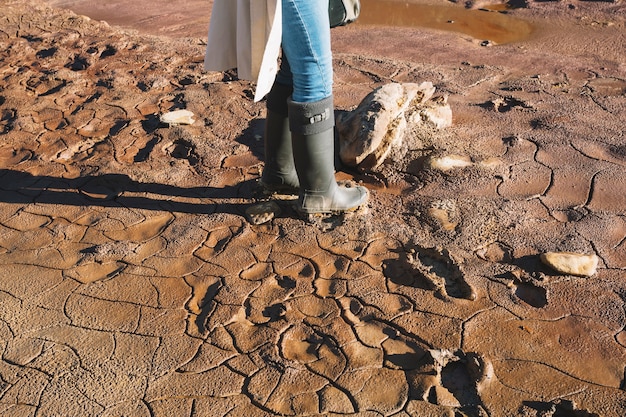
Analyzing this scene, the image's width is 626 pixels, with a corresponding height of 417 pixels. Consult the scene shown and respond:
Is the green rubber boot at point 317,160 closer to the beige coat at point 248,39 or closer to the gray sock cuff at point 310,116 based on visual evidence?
the gray sock cuff at point 310,116

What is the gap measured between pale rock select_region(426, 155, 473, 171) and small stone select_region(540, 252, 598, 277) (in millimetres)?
836

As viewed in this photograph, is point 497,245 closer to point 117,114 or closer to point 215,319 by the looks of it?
point 215,319

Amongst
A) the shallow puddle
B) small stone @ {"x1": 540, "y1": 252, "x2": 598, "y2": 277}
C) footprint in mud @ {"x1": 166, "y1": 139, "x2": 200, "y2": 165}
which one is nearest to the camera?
small stone @ {"x1": 540, "y1": 252, "x2": 598, "y2": 277}

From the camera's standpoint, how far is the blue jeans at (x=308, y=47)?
228 cm

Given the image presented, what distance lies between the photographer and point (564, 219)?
2842mm

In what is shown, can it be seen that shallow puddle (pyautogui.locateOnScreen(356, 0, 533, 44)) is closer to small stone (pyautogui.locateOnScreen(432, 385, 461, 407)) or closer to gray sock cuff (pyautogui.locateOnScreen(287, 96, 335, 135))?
gray sock cuff (pyautogui.locateOnScreen(287, 96, 335, 135))

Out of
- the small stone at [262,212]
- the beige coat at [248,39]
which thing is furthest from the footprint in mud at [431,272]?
the beige coat at [248,39]

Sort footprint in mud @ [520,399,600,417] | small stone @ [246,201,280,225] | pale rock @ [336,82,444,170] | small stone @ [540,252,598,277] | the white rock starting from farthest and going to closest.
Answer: the white rock
pale rock @ [336,82,444,170]
small stone @ [246,201,280,225]
small stone @ [540,252,598,277]
footprint in mud @ [520,399,600,417]

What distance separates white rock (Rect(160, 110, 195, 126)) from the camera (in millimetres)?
3816

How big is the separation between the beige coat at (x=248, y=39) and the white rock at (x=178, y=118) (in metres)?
1.25

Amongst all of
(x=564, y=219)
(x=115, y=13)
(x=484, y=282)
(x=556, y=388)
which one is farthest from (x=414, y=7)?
(x=556, y=388)

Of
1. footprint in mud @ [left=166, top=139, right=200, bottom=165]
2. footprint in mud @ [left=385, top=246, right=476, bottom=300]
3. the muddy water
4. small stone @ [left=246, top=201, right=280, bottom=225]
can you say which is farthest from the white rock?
the muddy water

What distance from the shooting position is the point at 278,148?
9.43ft

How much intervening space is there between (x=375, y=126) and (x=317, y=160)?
67cm
